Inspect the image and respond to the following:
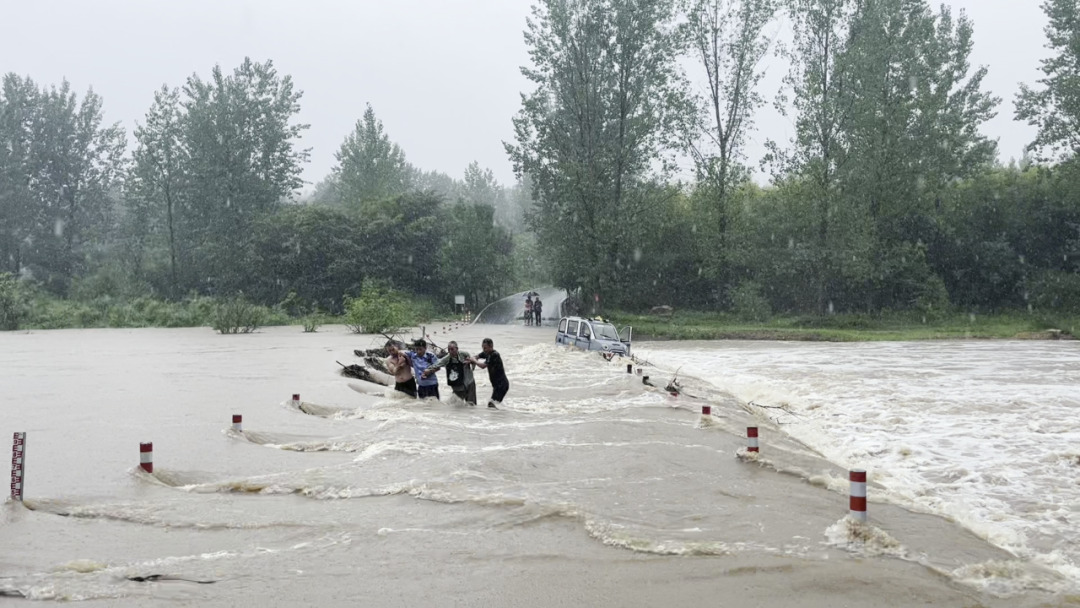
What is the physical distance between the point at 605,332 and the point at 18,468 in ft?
69.3

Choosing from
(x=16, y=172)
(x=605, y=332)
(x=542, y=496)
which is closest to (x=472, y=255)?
(x=605, y=332)

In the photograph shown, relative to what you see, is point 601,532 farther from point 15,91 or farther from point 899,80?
point 15,91

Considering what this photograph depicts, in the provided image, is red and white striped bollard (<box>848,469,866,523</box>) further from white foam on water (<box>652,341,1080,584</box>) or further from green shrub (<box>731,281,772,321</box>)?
green shrub (<box>731,281,772,321</box>)

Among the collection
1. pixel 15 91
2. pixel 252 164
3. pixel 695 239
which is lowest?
pixel 695 239

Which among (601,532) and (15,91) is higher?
(15,91)

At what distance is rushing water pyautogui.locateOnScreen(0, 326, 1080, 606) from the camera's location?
6.86 metres

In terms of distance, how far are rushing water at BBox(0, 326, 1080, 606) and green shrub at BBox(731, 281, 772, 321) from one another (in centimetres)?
2617

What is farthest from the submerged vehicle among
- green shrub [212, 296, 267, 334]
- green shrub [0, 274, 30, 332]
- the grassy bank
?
green shrub [0, 274, 30, 332]

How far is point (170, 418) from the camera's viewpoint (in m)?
15.1

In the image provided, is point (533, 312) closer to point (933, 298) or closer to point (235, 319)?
point (235, 319)

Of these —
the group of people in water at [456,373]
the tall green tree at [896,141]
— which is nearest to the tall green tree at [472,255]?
the tall green tree at [896,141]

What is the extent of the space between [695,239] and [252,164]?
3691 cm

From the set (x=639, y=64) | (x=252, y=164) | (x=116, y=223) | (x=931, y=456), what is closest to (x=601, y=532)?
(x=931, y=456)

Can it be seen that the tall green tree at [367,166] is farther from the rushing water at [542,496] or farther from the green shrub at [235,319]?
the rushing water at [542,496]
